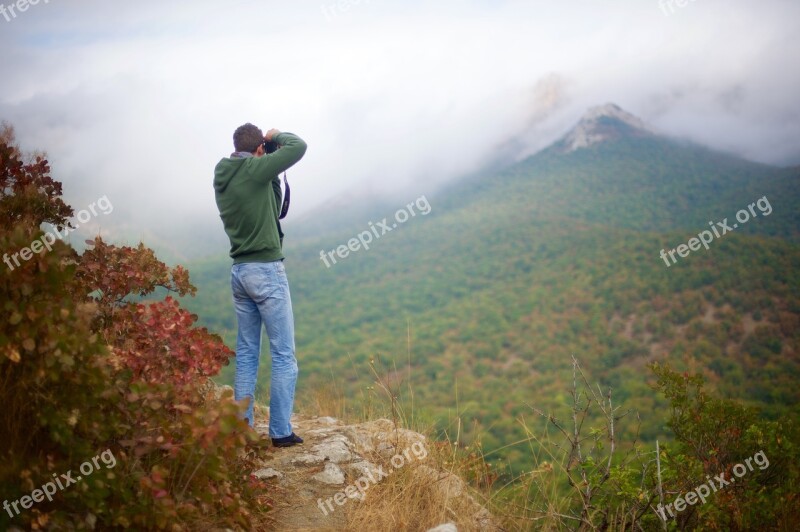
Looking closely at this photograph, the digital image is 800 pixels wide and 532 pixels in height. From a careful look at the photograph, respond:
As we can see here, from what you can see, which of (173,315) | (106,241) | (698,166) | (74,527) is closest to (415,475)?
(173,315)

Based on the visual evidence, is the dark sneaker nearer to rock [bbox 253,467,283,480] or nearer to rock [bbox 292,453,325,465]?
rock [bbox 292,453,325,465]

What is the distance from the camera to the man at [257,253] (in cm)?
364

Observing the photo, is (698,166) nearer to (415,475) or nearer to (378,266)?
(378,266)

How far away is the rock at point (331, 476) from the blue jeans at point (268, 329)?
50cm

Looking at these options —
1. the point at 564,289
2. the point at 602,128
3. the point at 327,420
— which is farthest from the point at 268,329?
the point at 602,128

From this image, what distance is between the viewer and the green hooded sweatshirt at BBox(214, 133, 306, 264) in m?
3.60

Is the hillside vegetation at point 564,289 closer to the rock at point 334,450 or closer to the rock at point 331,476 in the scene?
the rock at point 334,450

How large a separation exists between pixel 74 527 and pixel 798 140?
389 feet

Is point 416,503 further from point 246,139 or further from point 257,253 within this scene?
point 246,139

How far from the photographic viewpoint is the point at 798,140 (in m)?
93.4

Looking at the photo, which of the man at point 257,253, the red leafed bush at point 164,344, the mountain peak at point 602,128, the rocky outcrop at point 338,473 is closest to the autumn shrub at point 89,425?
the red leafed bush at point 164,344

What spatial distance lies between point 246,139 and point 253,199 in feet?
1.62

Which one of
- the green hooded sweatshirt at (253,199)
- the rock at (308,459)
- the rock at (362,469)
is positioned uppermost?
the green hooded sweatshirt at (253,199)

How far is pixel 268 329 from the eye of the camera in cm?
374
